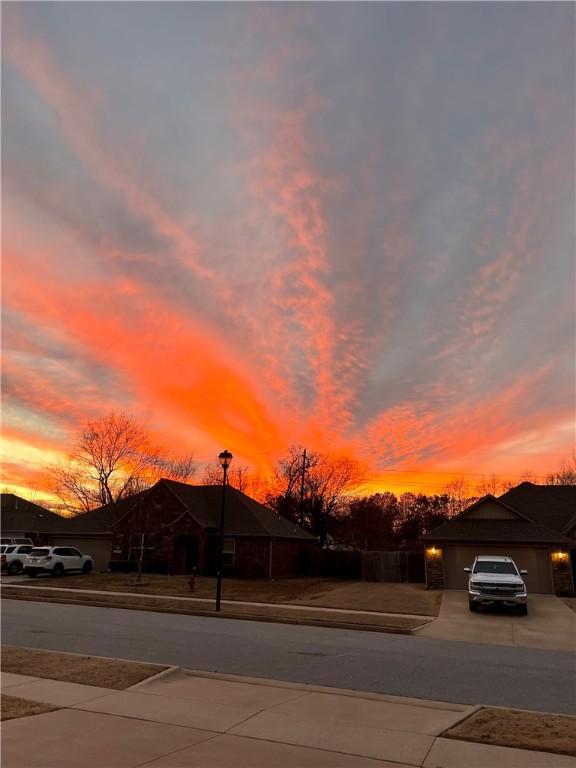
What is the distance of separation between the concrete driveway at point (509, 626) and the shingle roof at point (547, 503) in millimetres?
10263

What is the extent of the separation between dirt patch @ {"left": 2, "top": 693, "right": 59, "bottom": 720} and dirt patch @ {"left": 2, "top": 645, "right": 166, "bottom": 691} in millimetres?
1306

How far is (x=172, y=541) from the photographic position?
3659cm

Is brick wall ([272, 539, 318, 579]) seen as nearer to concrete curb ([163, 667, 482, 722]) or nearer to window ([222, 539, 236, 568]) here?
window ([222, 539, 236, 568])

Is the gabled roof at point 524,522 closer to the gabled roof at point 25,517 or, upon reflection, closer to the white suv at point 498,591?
the white suv at point 498,591

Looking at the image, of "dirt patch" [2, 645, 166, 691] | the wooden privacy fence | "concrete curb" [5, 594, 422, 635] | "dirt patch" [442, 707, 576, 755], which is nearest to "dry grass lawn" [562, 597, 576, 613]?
the wooden privacy fence

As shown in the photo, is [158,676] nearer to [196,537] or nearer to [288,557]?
[196,537]

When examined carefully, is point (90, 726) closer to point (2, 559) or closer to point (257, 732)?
point (257, 732)

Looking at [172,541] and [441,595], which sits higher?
[172,541]

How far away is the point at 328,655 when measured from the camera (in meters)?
12.5

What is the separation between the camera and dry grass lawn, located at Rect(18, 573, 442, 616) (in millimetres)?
23234

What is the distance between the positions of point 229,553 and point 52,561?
10319 millimetres

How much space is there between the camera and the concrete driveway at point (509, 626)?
16.0 m

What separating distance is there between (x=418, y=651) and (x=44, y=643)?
8.50m

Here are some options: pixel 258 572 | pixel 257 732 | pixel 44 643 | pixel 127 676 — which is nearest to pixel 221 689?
pixel 127 676
